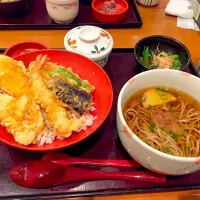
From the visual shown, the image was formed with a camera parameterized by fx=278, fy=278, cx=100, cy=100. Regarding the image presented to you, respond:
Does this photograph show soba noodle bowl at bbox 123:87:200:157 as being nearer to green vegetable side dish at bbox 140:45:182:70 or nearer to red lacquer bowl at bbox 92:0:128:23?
green vegetable side dish at bbox 140:45:182:70

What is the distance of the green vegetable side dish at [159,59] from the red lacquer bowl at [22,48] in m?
0.50

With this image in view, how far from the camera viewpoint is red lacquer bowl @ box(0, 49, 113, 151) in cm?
94

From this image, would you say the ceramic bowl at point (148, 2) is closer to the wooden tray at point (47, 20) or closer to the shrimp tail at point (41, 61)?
the wooden tray at point (47, 20)

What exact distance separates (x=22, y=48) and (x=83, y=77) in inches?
13.0

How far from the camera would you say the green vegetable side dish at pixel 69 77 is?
1133 millimetres

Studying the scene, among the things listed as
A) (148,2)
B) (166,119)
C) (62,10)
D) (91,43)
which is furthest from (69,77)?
(148,2)

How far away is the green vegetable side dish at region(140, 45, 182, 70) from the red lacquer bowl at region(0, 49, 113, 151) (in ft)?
0.83

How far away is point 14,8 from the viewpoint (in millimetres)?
1523

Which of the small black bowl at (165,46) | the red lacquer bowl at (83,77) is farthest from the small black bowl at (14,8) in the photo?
the small black bowl at (165,46)

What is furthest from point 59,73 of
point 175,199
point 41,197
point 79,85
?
point 175,199

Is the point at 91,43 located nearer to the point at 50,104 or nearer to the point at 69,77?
the point at 69,77

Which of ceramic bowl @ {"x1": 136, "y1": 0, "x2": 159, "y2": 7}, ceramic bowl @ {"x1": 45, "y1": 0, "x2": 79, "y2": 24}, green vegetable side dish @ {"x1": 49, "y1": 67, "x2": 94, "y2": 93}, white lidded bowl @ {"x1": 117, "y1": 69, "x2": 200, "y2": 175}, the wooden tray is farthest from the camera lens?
ceramic bowl @ {"x1": 136, "y1": 0, "x2": 159, "y2": 7}

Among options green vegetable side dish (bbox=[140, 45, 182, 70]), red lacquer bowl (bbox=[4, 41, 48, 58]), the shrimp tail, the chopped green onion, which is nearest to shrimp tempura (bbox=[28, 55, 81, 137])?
the shrimp tail

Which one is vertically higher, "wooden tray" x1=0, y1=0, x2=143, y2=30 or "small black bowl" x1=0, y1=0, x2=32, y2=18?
"small black bowl" x1=0, y1=0, x2=32, y2=18
